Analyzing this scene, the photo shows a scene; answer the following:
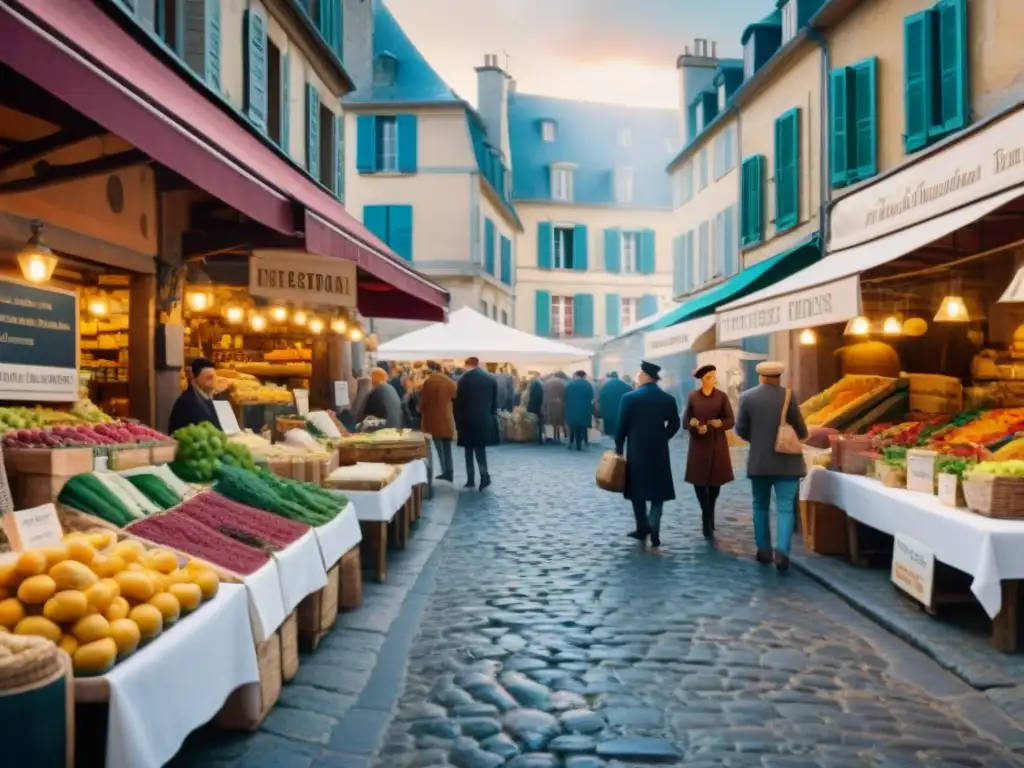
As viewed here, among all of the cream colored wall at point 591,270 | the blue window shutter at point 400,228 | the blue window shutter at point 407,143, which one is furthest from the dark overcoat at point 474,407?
the cream colored wall at point 591,270

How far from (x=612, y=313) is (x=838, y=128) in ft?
99.5

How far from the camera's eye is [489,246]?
119 ft

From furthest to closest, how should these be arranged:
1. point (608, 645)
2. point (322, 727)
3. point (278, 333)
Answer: point (278, 333)
point (608, 645)
point (322, 727)

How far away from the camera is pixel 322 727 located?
16.2 ft

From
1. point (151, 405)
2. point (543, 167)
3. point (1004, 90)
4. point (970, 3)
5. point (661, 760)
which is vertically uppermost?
point (543, 167)

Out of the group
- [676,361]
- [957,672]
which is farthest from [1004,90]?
[676,361]

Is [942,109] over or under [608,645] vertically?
over

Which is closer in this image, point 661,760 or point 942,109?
point 661,760

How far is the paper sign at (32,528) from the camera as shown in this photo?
4227mm

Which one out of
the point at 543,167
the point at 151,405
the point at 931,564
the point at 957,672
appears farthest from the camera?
the point at 543,167

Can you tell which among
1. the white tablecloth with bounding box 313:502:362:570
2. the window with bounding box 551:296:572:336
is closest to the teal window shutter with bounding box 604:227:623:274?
the window with bounding box 551:296:572:336

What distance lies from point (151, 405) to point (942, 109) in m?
9.62

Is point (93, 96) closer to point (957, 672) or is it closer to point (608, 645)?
point (608, 645)

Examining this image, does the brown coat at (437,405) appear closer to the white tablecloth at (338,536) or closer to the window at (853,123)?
the window at (853,123)
